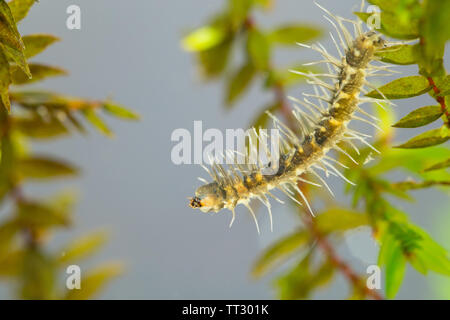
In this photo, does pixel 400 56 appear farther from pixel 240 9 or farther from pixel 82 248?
pixel 82 248

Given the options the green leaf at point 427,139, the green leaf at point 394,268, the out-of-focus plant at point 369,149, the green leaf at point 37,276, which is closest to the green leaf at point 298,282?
the out-of-focus plant at point 369,149

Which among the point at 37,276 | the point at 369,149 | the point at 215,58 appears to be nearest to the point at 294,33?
the point at 215,58

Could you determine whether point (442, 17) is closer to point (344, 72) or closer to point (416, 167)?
point (344, 72)

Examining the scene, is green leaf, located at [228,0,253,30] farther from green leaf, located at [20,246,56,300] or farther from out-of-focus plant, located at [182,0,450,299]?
green leaf, located at [20,246,56,300]

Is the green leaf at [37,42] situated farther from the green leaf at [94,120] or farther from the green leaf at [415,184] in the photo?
the green leaf at [415,184]

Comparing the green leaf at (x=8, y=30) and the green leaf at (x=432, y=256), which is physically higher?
the green leaf at (x=8, y=30)

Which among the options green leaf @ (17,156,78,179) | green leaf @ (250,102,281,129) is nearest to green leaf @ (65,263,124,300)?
green leaf @ (17,156,78,179)

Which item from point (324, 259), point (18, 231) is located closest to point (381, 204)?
point (324, 259)
